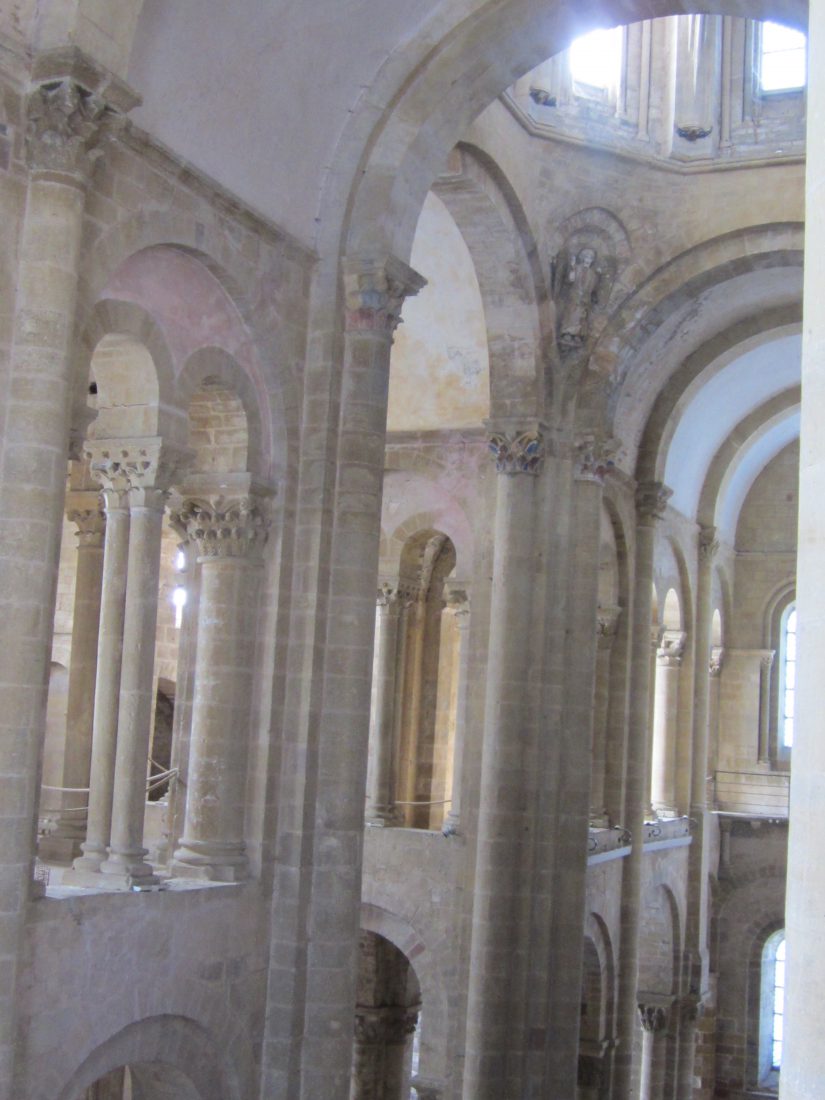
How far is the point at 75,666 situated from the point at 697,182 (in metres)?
9.17

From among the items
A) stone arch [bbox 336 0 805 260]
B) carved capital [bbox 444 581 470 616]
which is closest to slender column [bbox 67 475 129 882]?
stone arch [bbox 336 0 805 260]

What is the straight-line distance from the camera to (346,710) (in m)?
10.9

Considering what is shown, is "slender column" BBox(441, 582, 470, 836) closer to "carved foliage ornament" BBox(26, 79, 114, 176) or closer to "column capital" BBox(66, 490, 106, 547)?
"column capital" BBox(66, 490, 106, 547)

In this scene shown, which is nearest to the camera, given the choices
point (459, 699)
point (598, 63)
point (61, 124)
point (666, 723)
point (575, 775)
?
point (61, 124)

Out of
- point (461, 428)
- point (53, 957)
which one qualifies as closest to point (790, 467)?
point (461, 428)

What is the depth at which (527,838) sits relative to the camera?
1577 cm

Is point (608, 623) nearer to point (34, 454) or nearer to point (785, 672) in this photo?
point (785, 672)

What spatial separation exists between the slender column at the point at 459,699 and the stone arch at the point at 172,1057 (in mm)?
7221

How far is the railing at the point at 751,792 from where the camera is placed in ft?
90.1

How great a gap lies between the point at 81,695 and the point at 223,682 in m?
3.31

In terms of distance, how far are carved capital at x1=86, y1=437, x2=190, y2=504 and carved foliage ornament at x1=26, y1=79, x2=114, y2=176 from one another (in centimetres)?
211

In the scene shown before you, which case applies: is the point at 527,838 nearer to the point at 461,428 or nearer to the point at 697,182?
the point at 461,428

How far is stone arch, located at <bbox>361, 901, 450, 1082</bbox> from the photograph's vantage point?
16.8 m

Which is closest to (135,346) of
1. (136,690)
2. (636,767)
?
(136,690)
